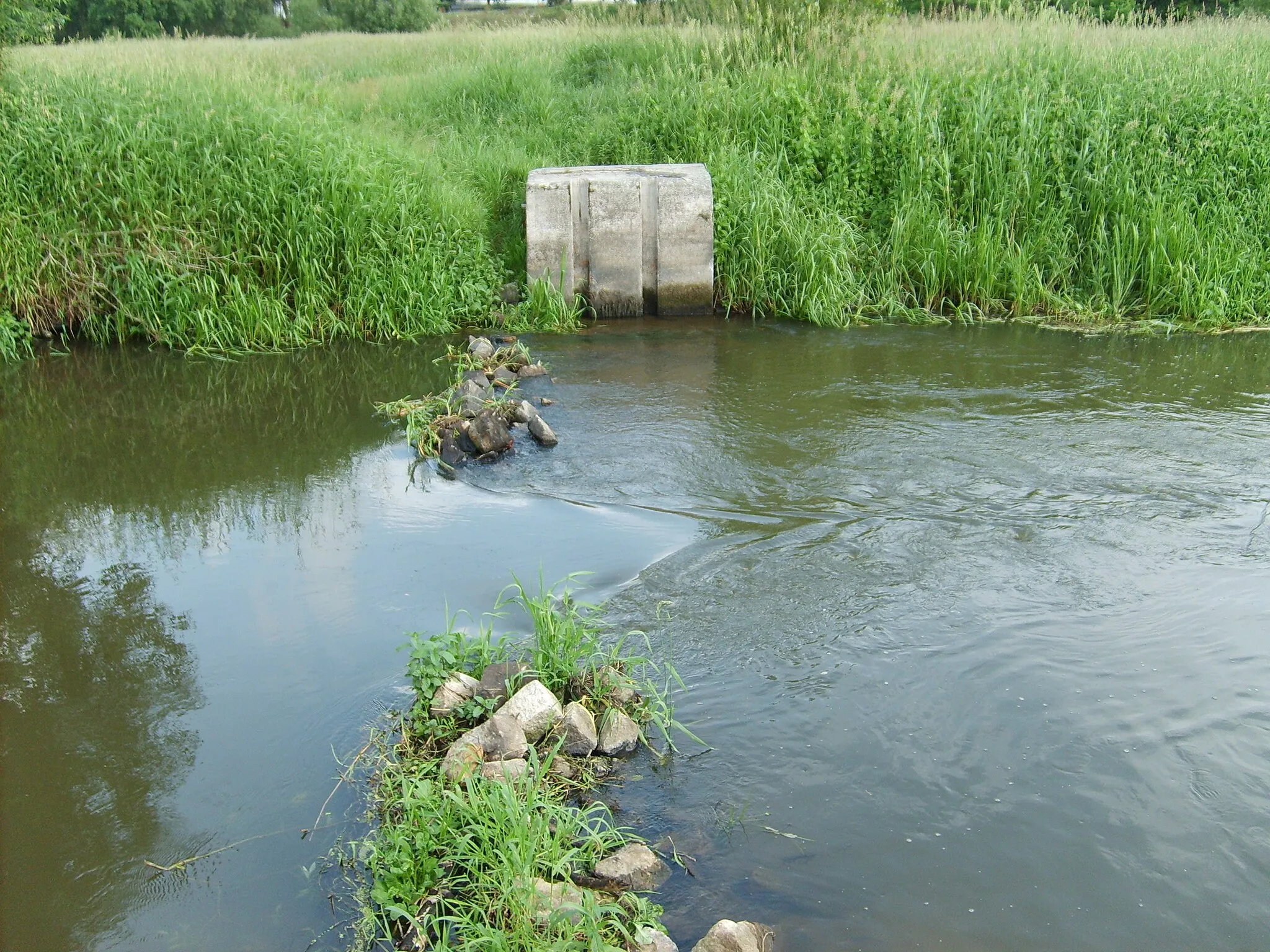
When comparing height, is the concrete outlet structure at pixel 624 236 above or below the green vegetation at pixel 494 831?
above

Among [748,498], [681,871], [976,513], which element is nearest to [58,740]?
[681,871]

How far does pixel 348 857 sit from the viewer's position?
10.1ft

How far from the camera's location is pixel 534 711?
136 inches

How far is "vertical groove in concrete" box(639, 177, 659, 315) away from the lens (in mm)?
8648

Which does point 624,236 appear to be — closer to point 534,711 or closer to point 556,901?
point 534,711

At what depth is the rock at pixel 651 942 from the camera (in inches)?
104

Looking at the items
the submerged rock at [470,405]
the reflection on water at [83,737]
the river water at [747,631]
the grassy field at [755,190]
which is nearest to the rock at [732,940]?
the river water at [747,631]

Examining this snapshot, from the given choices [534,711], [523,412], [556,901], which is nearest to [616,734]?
[534,711]

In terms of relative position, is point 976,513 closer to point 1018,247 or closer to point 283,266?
point 1018,247

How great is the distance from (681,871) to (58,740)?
220 centimetres

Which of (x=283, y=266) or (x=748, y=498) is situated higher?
(x=283, y=266)

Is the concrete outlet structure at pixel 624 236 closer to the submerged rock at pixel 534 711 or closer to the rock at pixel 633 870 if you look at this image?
the submerged rock at pixel 534 711

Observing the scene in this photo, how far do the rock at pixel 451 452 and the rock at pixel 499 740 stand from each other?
2.80 m

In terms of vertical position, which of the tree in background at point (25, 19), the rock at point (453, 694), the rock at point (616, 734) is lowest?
the rock at point (616, 734)
